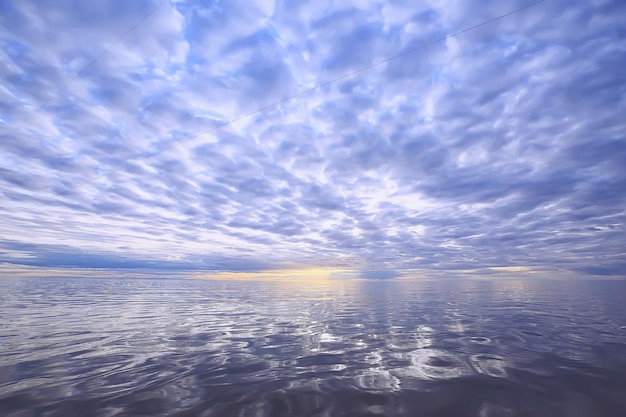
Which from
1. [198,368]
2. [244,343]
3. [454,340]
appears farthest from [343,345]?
[198,368]

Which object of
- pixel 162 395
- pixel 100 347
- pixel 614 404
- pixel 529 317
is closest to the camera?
pixel 614 404

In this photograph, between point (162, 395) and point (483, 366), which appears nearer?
point (162, 395)

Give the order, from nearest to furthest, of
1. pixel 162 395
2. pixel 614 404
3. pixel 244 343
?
pixel 614 404 < pixel 162 395 < pixel 244 343

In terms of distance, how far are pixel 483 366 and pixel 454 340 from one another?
4176 mm

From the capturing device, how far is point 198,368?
32.0 feet

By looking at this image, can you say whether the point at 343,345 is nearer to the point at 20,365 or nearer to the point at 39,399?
the point at 39,399

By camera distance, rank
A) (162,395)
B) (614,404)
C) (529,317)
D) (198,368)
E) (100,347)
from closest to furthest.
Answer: (614,404) < (162,395) < (198,368) < (100,347) < (529,317)

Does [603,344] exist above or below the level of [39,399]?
above

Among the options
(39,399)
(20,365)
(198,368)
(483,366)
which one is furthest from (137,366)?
(483,366)

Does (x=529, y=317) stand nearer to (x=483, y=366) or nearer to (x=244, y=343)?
(x=483, y=366)

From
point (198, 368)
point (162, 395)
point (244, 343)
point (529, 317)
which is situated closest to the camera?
point (162, 395)

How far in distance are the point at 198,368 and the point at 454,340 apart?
11.7m

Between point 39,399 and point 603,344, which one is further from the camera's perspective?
point 603,344

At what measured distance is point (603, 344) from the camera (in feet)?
41.6
